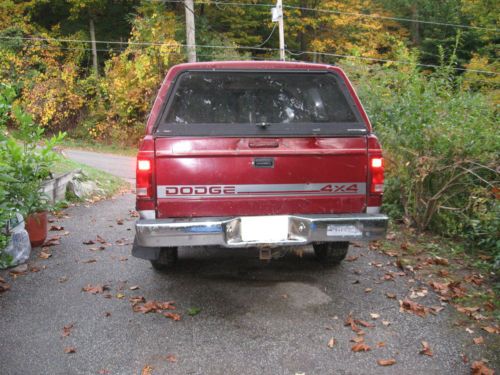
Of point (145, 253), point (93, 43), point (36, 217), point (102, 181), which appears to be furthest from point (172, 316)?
point (93, 43)

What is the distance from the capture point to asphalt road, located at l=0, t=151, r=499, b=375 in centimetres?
326

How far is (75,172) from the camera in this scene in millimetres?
9789

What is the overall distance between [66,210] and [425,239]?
5793 millimetres

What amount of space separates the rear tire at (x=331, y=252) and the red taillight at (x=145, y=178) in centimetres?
215

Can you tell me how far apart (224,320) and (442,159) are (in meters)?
3.54

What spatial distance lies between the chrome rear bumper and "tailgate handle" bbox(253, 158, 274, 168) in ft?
1.35

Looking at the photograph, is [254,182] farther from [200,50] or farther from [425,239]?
[200,50]

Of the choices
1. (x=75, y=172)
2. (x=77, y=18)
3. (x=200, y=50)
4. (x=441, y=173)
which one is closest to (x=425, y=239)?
(x=441, y=173)

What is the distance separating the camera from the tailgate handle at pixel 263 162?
386cm

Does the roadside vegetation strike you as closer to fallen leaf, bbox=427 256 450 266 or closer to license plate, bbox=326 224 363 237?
fallen leaf, bbox=427 256 450 266

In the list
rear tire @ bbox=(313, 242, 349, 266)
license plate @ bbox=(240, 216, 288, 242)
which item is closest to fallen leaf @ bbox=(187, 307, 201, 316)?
license plate @ bbox=(240, 216, 288, 242)

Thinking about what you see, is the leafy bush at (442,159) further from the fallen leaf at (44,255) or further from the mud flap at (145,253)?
the fallen leaf at (44,255)

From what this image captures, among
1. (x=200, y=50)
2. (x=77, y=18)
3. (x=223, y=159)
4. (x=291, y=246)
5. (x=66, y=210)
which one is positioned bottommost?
(x=66, y=210)

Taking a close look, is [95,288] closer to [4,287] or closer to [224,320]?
[4,287]
